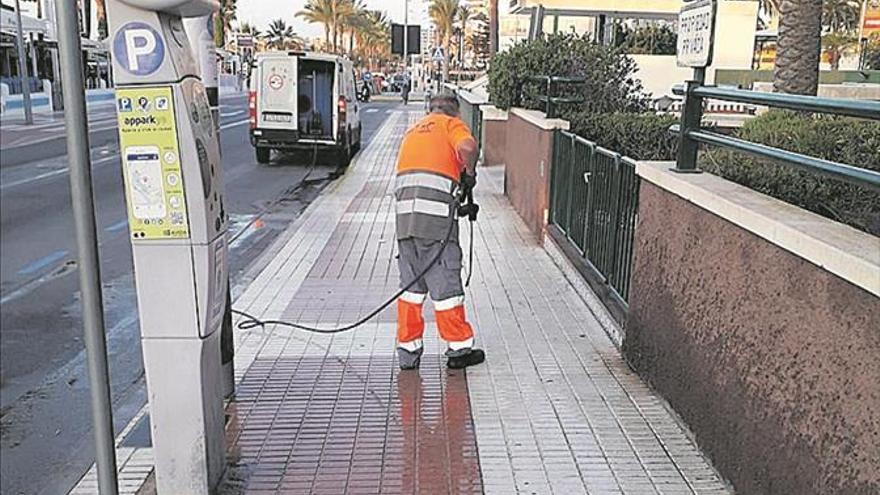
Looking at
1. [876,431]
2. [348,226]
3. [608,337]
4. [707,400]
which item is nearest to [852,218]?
[707,400]

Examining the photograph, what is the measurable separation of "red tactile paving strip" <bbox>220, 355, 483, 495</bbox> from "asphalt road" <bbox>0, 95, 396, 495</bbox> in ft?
2.83

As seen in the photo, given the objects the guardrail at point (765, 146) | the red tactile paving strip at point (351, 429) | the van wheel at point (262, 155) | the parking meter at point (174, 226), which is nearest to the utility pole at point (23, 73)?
the parking meter at point (174, 226)

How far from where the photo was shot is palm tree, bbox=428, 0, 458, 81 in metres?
64.1

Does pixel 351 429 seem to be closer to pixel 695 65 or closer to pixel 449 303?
pixel 449 303

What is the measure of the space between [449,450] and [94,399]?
83.5 inches

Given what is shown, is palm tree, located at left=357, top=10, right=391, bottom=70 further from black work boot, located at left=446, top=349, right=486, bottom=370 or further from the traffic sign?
black work boot, located at left=446, top=349, right=486, bottom=370

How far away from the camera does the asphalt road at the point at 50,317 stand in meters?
2.46

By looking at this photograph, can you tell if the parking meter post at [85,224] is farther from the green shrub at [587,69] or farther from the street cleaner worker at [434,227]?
the green shrub at [587,69]

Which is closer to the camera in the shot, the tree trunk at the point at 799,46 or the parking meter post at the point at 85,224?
the parking meter post at the point at 85,224

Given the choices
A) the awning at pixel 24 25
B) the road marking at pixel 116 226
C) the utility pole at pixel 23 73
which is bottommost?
the road marking at pixel 116 226

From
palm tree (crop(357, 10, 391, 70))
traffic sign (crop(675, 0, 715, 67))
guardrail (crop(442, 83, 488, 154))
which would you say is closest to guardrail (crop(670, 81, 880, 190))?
traffic sign (crop(675, 0, 715, 67))

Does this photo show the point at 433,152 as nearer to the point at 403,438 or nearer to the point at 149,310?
the point at 403,438

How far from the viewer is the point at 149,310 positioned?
3537 millimetres

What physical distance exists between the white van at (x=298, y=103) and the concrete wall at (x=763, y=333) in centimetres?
1430
